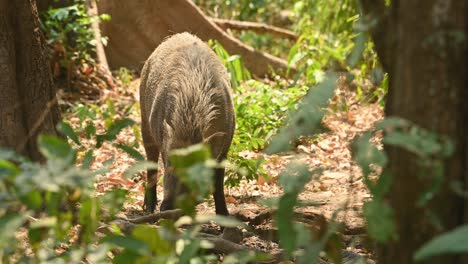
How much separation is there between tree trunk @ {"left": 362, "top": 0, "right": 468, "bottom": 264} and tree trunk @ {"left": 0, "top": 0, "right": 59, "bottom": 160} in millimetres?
2776

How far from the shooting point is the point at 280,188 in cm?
602

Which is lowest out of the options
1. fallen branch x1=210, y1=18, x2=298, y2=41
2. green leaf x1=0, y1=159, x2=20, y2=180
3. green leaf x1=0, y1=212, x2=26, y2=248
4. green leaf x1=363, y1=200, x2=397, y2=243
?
green leaf x1=0, y1=212, x2=26, y2=248

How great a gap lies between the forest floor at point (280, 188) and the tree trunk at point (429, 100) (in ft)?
4.90

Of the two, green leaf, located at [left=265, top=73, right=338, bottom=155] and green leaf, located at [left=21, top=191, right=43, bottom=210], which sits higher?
green leaf, located at [left=265, top=73, right=338, bottom=155]

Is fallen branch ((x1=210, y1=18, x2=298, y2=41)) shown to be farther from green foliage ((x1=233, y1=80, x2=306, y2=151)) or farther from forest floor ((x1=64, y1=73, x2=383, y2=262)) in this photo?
green foliage ((x1=233, y1=80, x2=306, y2=151))

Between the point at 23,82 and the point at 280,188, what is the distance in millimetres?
2087

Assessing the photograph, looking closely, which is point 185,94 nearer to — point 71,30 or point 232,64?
point 232,64

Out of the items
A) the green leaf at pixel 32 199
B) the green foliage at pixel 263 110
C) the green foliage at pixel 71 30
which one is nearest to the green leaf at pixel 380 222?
the green leaf at pixel 32 199

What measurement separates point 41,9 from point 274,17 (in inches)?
231

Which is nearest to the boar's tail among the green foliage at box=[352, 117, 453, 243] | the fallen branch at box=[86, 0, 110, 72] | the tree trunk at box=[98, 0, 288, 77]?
the green foliage at box=[352, 117, 453, 243]

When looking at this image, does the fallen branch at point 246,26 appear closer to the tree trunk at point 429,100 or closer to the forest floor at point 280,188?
the forest floor at point 280,188

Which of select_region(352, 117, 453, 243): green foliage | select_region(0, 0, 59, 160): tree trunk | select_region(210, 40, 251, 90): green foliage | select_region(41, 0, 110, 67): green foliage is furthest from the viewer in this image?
select_region(210, 40, 251, 90): green foliage

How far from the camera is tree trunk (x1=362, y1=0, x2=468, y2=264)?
7.56 ft

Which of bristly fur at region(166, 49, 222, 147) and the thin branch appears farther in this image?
bristly fur at region(166, 49, 222, 147)
